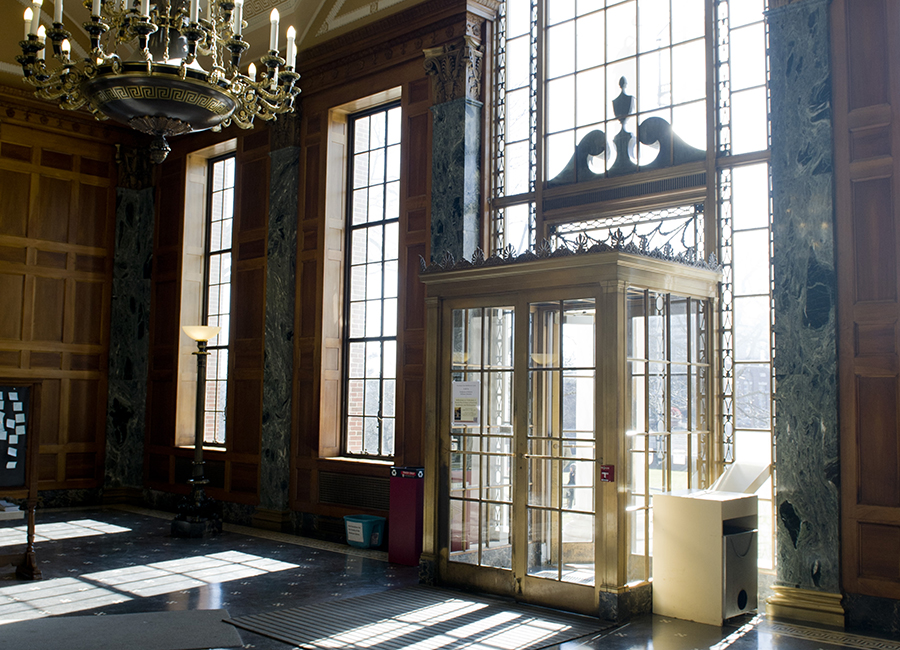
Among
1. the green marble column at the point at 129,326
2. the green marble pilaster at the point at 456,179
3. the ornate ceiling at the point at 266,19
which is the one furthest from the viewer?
the green marble column at the point at 129,326

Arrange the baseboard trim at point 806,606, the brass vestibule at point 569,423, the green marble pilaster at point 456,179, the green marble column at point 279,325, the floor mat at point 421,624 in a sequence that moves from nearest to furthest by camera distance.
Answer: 1. the floor mat at point 421,624
2. the baseboard trim at point 806,606
3. the brass vestibule at point 569,423
4. the green marble pilaster at point 456,179
5. the green marble column at point 279,325

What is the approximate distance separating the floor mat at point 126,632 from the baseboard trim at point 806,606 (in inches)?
135

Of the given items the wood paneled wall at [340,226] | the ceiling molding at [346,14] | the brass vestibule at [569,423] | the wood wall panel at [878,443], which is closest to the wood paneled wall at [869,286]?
the wood wall panel at [878,443]

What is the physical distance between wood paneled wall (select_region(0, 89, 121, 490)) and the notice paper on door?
6.48 meters

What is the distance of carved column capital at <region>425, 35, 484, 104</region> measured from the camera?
7.63 m

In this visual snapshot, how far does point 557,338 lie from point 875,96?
2.59 m

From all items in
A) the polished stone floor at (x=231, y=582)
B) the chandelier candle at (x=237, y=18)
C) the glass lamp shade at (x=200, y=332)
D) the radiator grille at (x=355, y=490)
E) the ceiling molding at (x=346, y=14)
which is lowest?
the polished stone floor at (x=231, y=582)

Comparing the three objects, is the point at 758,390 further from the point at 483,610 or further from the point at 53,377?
the point at 53,377

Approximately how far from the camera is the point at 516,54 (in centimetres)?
777

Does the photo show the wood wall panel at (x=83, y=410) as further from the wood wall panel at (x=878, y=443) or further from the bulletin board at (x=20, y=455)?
the wood wall panel at (x=878, y=443)

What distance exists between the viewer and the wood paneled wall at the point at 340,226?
25.8 feet

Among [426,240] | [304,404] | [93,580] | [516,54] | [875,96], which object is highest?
[516,54]

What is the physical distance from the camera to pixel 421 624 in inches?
205

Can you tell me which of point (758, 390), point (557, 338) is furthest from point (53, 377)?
point (758, 390)
